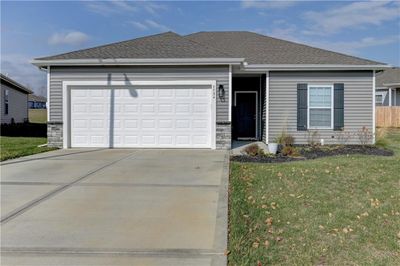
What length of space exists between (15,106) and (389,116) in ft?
88.1

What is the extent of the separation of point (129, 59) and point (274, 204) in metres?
8.42

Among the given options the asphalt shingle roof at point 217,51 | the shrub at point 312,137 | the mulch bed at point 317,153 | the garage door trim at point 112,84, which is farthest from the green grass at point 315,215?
the asphalt shingle roof at point 217,51

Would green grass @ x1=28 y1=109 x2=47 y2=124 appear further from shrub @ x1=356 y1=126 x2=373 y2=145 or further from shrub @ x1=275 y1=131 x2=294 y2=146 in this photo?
shrub @ x1=356 y1=126 x2=373 y2=145

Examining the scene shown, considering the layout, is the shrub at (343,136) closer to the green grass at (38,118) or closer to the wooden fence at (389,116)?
the wooden fence at (389,116)

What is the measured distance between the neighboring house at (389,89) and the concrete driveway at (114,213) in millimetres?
22394

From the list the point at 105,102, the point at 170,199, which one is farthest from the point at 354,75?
the point at 170,199

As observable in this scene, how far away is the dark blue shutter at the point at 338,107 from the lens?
13750mm

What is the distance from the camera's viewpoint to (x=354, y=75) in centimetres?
1377

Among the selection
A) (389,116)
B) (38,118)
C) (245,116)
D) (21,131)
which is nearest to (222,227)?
(245,116)

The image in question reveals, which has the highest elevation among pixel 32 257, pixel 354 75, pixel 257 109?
pixel 354 75

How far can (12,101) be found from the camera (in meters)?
27.2

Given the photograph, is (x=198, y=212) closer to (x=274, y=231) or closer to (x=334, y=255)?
(x=274, y=231)

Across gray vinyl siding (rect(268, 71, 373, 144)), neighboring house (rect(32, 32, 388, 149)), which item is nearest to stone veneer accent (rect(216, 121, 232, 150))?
neighboring house (rect(32, 32, 388, 149))

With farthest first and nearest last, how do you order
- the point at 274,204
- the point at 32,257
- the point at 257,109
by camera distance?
the point at 257,109
the point at 274,204
the point at 32,257
